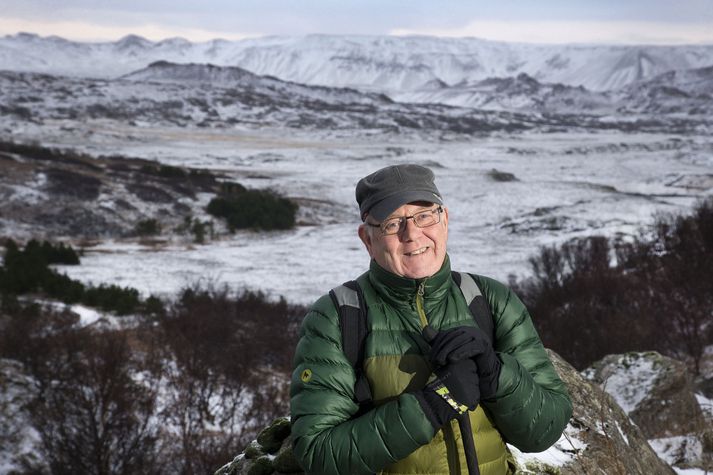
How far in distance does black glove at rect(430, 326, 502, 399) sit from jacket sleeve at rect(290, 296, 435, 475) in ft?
0.71

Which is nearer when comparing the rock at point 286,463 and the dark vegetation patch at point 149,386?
the rock at point 286,463

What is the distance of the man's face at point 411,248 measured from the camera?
2570mm

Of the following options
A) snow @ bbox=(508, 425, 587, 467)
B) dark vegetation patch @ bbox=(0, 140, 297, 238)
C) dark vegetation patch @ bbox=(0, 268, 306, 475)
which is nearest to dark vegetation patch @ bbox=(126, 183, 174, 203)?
dark vegetation patch @ bbox=(0, 140, 297, 238)

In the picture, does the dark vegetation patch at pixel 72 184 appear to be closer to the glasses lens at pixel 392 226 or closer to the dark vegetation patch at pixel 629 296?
the dark vegetation patch at pixel 629 296

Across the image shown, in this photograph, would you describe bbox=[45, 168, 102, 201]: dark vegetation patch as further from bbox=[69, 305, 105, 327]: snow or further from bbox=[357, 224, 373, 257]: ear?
bbox=[357, 224, 373, 257]: ear

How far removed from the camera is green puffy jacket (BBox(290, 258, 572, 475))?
2352 mm

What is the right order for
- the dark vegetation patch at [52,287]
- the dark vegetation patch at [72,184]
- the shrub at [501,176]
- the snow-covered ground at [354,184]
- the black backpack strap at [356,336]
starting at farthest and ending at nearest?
Result: 1. the shrub at [501,176]
2. the dark vegetation patch at [72,184]
3. the snow-covered ground at [354,184]
4. the dark vegetation patch at [52,287]
5. the black backpack strap at [356,336]

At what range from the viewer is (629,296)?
970 inches

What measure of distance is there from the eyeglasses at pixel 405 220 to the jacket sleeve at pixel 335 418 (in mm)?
402

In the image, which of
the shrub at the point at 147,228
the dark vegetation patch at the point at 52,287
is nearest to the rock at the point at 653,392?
the dark vegetation patch at the point at 52,287

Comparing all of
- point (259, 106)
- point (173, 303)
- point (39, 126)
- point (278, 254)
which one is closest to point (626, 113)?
point (259, 106)

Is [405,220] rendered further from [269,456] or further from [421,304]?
[269,456]

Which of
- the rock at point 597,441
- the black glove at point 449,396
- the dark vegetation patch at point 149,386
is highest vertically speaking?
the black glove at point 449,396

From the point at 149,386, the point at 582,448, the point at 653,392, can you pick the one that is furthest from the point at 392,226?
the point at 149,386
